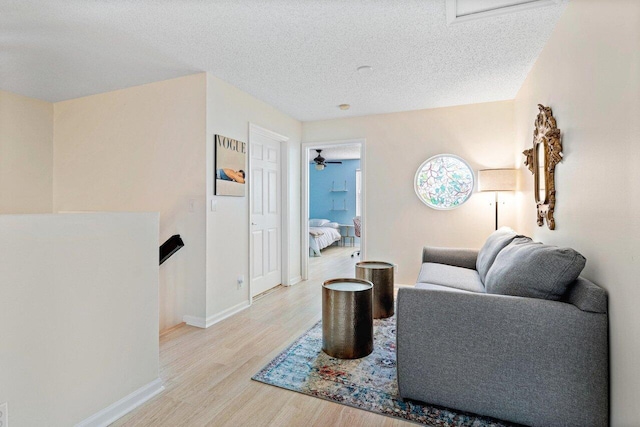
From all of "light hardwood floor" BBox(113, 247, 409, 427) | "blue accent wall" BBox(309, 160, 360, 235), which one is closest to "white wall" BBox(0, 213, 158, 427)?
"light hardwood floor" BBox(113, 247, 409, 427)

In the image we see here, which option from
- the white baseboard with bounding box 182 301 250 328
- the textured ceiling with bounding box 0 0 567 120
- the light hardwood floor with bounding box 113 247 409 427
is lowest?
the light hardwood floor with bounding box 113 247 409 427

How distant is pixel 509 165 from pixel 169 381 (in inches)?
160

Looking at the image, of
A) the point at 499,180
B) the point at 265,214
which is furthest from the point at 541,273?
the point at 265,214

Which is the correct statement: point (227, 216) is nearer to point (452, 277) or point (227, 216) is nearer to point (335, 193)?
point (452, 277)

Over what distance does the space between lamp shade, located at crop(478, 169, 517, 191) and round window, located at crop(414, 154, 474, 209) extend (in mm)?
413

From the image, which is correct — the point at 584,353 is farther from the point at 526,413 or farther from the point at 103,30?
the point at 103,30

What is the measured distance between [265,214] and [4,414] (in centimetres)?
307

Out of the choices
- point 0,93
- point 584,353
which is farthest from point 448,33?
point 0,93

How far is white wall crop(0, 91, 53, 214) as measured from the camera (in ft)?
12.1

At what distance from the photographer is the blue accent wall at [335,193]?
361 inches

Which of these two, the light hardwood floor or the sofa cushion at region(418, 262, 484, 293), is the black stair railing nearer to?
the light hardwood floor

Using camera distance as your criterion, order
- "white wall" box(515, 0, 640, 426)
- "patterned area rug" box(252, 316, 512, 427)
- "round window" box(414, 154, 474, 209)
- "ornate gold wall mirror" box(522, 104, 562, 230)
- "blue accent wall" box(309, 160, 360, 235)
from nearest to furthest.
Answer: "white wall" box(515, 0, 640, 426) → "patterned area rug" box(252, 316, 512, 427) → "ornate gold wall mirror" box(522, 104, 562, 230) → "round window" box(414, 154, 474, 209) → "blue accent wall" box(309, 160, 360, 235)

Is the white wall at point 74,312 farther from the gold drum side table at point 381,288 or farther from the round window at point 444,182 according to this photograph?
the round window at point 444,182

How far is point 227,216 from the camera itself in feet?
11.0
